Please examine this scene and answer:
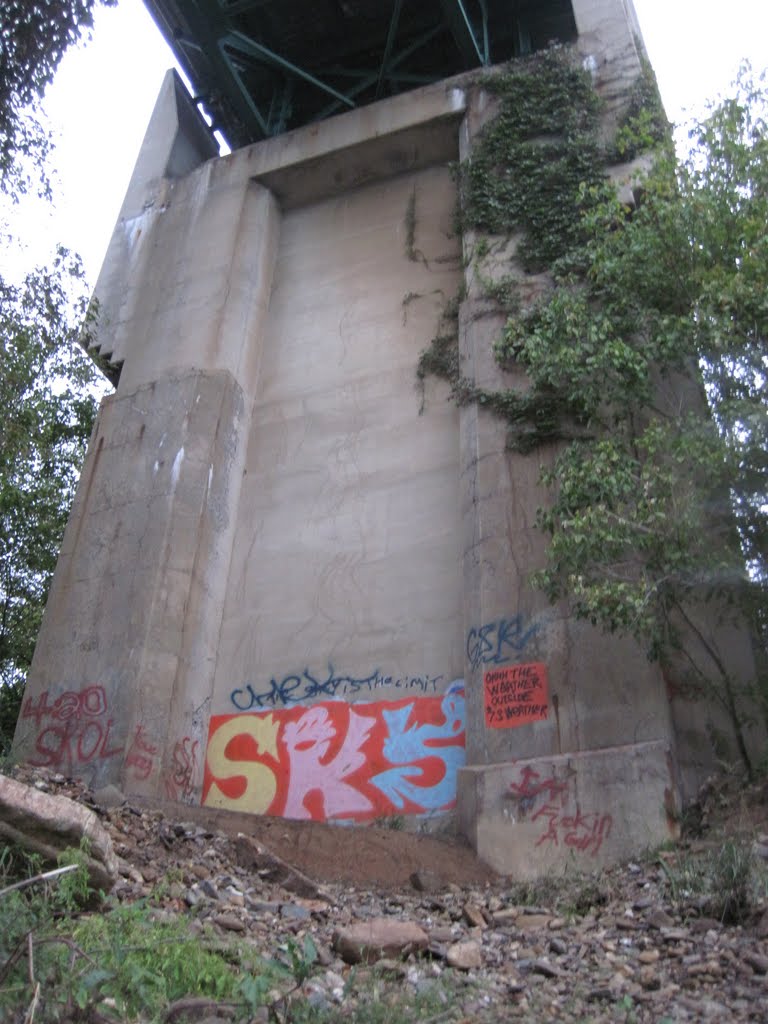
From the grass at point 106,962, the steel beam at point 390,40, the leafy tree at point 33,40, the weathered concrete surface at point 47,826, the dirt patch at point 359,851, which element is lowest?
the grass at point 106,962

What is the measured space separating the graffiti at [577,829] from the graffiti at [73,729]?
5.58 m

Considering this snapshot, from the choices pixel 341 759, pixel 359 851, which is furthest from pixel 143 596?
pixel 359 851

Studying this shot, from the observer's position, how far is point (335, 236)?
57.1 feet

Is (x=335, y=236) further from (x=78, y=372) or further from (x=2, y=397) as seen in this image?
(x=2, y=397)

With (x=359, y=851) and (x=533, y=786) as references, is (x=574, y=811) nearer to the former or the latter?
(x=533, y=786)

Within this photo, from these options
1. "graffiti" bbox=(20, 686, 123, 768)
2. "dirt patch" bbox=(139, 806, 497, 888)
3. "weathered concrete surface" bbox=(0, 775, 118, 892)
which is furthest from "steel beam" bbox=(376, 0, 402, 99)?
"weathered concrete surface" bbox=(0, 775, 118, 892)

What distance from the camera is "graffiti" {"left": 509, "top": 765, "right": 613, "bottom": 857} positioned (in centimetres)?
942

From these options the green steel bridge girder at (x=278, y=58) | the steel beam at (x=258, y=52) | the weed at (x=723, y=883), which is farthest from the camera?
the steel beam at (x=258, y=52)

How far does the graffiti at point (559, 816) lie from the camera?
9.42m

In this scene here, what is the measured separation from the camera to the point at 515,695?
10.8 m

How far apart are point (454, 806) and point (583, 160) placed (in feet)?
32.3

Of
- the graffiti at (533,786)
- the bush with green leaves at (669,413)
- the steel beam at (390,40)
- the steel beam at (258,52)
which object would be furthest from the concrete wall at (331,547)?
the steel beam at (390,40)

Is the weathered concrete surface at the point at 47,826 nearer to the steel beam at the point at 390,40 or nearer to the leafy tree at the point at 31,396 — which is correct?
the leafy tree at the point at 31,396

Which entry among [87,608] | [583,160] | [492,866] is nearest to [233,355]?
[87,608]
